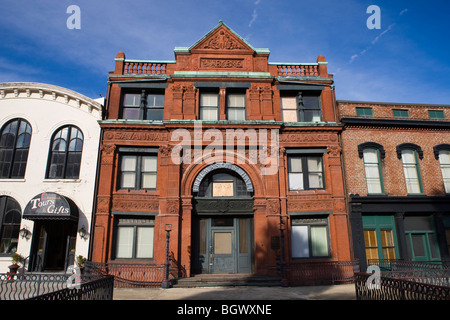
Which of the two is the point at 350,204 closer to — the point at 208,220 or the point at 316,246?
the point at 316,246

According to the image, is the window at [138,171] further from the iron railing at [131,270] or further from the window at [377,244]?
the window at [377,244]

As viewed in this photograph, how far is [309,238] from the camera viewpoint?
18891 mm

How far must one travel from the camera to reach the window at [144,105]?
20.5 metres

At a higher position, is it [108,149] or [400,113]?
[400,113]

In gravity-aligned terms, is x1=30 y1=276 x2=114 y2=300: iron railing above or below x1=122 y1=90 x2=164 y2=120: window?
below

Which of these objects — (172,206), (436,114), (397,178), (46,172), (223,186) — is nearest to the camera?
(172,206)

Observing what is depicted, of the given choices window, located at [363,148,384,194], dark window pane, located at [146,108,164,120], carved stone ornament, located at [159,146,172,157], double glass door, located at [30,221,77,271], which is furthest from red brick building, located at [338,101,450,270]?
double glass door, located at [30,221,77,271]

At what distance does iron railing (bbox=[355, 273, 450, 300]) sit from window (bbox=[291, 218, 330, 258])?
28.6ft

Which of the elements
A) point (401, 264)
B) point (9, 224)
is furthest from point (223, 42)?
point (401, 264)

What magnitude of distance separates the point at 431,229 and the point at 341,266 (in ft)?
22.8

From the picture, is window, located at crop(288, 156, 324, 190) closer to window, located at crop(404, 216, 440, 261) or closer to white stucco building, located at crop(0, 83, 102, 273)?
→ window, located at crop(404, 216, 440, 261)

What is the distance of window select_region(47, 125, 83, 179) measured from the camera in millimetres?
18969

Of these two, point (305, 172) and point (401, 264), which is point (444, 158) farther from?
point (305, 172)

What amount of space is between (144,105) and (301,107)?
10.4 metres
